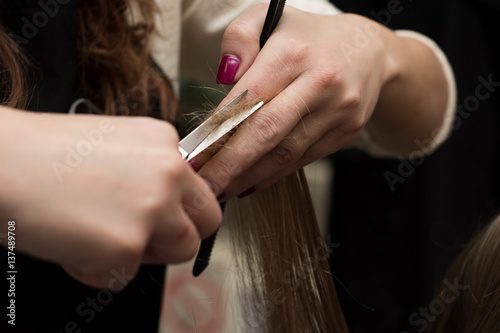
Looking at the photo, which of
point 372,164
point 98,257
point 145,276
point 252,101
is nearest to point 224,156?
point 252,101

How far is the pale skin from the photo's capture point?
1.03 feet

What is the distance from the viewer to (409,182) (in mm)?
1235

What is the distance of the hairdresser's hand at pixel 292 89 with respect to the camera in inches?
18.4

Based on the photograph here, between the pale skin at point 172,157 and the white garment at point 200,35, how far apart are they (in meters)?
0.24

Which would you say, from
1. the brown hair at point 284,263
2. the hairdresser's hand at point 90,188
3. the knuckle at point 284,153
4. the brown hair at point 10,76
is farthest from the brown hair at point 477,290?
the brown hair at point 10,76

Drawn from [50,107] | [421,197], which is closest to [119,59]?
[50,107]

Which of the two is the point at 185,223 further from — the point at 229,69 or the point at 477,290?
the point at 477,290

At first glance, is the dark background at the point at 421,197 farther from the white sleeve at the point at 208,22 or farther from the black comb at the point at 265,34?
the black comb at the point at 265,34

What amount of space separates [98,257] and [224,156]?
16 centimetres

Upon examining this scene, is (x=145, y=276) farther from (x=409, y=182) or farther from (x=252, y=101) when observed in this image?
(x=409, y=182)

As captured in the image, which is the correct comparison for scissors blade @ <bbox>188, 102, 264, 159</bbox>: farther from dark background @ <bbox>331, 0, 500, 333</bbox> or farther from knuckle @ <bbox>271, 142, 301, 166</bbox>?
dark background @ <bbox>331, 0, 500, 333</bbox>

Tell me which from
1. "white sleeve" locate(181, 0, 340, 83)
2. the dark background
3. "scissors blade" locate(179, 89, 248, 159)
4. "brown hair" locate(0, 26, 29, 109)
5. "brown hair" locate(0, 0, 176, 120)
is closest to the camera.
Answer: "scissors blade" locate(179, 89, 248, 159)

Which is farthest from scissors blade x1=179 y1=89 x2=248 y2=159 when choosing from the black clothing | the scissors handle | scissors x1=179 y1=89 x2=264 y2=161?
the black clothing

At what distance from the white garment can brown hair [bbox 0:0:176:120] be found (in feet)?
0.11
